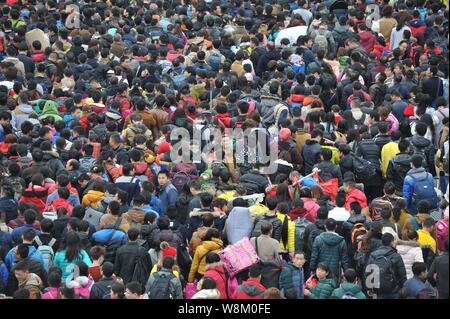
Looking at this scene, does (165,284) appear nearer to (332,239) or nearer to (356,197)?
(332,239)

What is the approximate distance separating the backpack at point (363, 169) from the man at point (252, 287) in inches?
156

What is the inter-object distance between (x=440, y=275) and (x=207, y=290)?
8.71 ft

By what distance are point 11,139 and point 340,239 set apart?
5732mm

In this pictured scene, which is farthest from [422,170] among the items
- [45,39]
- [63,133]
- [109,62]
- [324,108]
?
[45,39]

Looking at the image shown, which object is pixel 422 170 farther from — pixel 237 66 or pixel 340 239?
pixel 237 66

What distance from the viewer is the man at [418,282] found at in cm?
1473

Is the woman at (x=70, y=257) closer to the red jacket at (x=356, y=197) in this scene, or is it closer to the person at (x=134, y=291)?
the person at (x=134, y=291)

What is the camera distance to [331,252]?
15.8 meters

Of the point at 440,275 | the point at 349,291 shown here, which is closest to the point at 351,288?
the point at 349,291

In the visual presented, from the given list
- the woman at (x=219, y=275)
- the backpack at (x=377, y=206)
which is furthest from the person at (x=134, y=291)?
the backpack at (x=377, y=206)

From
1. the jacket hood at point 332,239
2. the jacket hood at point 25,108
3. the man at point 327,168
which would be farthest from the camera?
the jacket hood at point 25,108

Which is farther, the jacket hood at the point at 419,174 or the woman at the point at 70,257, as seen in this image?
the jacket hood at the point at 419,174
